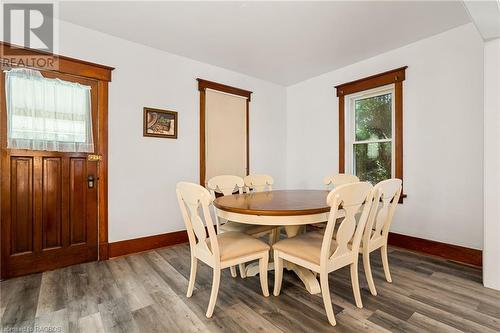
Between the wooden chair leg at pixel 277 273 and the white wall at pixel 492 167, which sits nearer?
the wooden chair leg at pixel 277 273

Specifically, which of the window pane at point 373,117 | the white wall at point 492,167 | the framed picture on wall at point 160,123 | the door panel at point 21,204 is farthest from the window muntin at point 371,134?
the door panel at point 21,204

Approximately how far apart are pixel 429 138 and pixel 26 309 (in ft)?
14.1

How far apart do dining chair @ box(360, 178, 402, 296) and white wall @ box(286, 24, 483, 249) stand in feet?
3.85

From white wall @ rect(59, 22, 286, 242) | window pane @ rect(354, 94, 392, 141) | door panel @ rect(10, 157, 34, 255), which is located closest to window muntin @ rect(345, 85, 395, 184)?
window pane @ rect(354, 94, 392, 141)

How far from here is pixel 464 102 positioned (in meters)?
2.66

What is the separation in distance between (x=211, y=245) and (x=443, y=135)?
9.56 ft

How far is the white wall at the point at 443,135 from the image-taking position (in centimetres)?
259

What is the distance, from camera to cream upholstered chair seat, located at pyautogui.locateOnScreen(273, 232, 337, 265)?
1711 mm

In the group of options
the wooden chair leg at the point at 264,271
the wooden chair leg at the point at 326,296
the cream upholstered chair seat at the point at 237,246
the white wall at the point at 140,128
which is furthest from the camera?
the white wall at the point at 140,128

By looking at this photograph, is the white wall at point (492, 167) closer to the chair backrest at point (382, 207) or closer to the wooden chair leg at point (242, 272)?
the chair backrest at point (382, 207)

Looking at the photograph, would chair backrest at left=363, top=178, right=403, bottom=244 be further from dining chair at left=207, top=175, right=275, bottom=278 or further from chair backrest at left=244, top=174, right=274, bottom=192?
chair backrest at left=244, top=174, right=274, bottom=192

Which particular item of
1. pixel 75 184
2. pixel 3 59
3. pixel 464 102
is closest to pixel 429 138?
pixel 464 102

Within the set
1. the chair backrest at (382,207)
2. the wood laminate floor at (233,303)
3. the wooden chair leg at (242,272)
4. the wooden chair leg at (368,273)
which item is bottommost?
the wood laminate floor at (233,303)

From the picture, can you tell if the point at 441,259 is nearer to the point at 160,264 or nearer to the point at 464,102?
the point at 464,102
